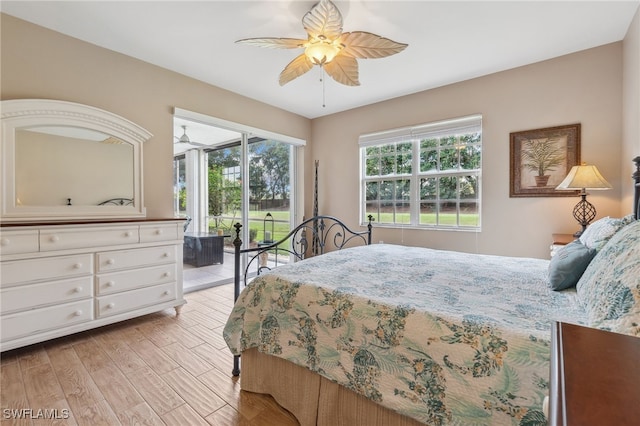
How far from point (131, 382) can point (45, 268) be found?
1.17m

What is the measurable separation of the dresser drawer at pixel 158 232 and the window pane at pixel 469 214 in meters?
3.33

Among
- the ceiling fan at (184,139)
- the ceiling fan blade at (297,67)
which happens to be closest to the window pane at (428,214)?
the ceiling fan blade at (297,67)

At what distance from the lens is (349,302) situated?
1352mm

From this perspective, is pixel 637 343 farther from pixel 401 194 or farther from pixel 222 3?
pixel 401 194

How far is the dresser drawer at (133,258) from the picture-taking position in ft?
8.11

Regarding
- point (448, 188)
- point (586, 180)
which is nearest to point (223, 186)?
point (448, 188)

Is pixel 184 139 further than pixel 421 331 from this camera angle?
Yes

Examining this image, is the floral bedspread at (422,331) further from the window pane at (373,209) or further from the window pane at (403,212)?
the window pane at (373,209)

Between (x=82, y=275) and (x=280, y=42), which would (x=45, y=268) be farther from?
(x=280, y=42)

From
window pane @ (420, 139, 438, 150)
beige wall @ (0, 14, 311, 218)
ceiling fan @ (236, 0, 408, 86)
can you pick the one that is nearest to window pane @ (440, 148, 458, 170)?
window pane @ (420, 139, 438, 150)

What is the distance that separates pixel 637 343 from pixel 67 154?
363 centimetres

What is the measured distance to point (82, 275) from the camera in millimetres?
2357

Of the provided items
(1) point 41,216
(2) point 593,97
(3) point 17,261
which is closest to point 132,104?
(1) point 41,216

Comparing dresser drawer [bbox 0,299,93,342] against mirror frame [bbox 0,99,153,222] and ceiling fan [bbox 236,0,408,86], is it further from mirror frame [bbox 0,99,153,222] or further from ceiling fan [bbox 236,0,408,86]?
ceiling fan [bbox 236,0,408,86]
